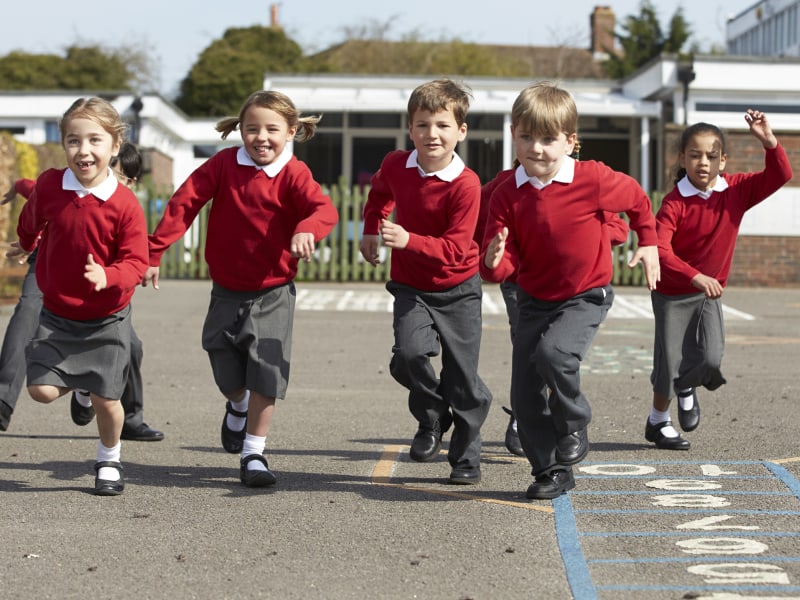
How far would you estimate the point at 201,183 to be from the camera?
22.6 ft

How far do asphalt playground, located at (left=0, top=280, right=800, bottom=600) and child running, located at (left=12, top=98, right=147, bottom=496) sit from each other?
49 cm

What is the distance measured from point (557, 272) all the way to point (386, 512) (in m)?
1.34

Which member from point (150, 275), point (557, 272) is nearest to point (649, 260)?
point (557, 272)

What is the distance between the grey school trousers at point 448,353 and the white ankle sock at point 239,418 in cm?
93

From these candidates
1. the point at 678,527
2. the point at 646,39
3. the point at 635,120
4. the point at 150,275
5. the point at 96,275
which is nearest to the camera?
the point at 678,527

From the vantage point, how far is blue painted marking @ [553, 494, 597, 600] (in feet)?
15.6

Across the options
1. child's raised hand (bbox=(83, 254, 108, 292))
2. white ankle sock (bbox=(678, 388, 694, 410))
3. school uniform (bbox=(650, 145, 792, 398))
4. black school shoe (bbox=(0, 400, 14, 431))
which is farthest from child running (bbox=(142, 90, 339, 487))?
white ankle sock (bbox=(678, 388, 694, 410))

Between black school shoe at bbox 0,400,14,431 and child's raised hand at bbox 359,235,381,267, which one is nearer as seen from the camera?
child's raised hand at bbox 359,235,381,267

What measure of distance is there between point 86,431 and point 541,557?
4.21m

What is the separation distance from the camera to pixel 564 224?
6.34 m

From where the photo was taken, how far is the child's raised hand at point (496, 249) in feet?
19.9

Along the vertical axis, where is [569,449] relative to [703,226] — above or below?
below

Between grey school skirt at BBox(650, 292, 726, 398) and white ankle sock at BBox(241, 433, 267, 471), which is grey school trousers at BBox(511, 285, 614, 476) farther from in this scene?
grey school skirt at BBox(650, 292, 726, 398)

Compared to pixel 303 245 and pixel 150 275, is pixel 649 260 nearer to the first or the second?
pixel 303 245
